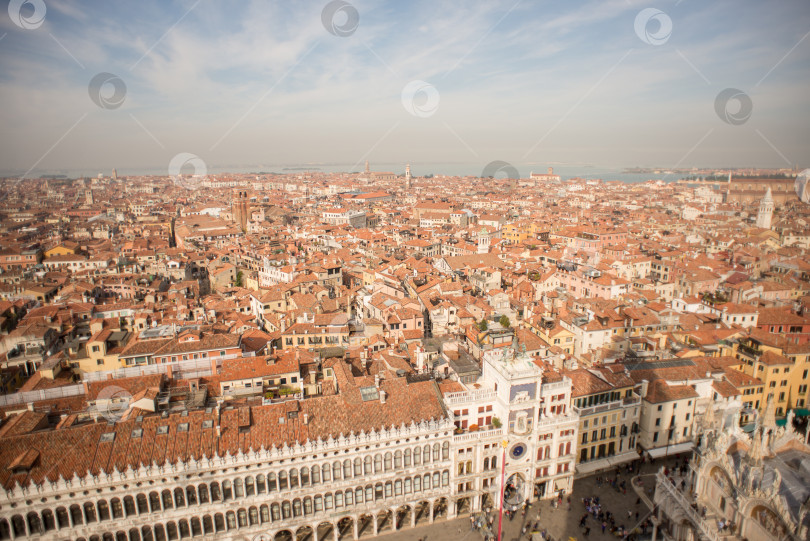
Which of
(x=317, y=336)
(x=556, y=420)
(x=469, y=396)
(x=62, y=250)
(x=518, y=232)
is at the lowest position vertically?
(x=556, y=420)

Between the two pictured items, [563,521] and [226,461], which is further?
[563,521]

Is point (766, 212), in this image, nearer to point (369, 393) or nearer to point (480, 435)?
point (480, 435)

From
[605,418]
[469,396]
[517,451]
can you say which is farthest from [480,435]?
[605,418]

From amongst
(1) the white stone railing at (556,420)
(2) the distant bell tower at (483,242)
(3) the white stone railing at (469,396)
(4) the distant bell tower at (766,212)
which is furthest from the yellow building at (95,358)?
(4) the distant bell tower at (766,212)

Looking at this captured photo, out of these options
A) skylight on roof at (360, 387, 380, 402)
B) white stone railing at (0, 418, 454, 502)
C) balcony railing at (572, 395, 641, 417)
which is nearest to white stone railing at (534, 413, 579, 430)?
balcony railing at (572, 395, 641, 417)

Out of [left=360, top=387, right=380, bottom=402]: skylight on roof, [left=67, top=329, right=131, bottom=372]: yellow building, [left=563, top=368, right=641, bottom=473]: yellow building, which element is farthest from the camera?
[left=67, top=329, right=131, bottom=372]: yellow building

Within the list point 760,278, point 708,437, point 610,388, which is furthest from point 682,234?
point 708,437

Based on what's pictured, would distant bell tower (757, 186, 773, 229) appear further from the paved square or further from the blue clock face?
the blue clock face

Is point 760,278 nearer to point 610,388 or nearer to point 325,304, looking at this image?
point 610,388
